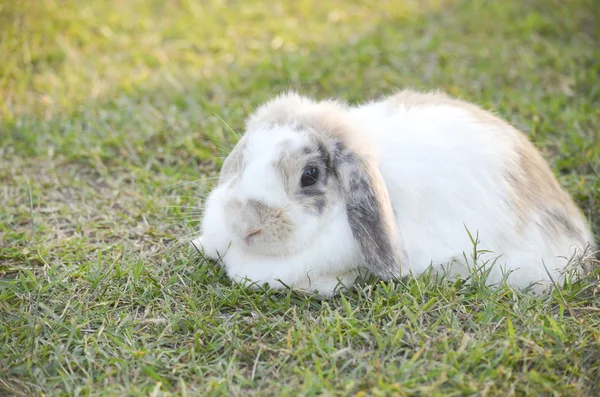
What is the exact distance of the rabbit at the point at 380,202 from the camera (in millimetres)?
2746

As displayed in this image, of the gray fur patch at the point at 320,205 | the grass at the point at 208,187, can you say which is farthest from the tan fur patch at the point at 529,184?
the gray fur patch at the point at 320,205

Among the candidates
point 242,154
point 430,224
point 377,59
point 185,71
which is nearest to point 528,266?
point 430,224

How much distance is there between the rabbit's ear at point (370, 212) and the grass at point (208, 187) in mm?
179

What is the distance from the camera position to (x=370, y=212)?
2.70 meters

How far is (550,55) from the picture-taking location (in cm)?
540

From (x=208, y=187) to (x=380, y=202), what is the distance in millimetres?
1454

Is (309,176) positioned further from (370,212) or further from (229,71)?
(229,71)

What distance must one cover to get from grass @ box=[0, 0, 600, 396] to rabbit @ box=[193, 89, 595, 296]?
0.48 feet

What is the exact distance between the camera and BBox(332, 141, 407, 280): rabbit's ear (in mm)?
2705

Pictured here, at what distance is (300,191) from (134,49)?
10.9 ft

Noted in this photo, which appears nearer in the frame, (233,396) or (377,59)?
(233,396)

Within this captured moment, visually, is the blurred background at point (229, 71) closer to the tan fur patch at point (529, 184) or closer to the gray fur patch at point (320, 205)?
the tan fur patch at point (529, 184)

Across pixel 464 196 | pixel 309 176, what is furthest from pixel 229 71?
pixel 464 196

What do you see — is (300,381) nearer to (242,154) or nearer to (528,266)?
(242,154)
